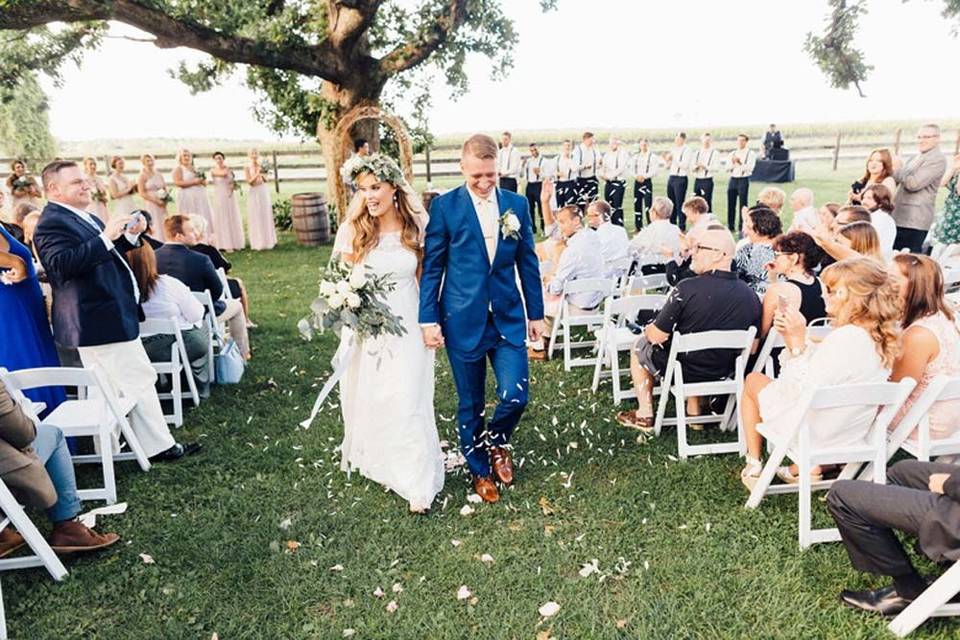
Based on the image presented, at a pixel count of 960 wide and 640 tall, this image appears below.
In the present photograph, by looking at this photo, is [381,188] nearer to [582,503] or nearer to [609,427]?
[582,503]

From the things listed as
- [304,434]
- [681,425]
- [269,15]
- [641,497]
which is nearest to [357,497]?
[304,434]

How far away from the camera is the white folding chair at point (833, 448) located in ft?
10.9

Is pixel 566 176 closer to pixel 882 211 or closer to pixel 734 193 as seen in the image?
pixel 734 193

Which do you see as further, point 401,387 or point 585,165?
point 585,165

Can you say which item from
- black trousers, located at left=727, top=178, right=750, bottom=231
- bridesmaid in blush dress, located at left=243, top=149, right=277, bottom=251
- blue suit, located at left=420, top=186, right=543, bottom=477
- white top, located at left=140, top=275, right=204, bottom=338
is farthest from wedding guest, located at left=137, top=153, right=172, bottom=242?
black trousers, located at left=727, top=178, right=750, bottom=231

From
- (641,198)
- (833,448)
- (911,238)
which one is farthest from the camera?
(641,198)

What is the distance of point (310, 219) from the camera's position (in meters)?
13.9

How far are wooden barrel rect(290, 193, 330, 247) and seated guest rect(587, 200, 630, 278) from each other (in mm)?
7933

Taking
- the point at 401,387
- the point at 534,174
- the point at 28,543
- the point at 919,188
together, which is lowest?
the point at 28,543

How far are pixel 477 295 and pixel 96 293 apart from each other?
101 inches

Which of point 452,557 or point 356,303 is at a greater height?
Result: point 356,303

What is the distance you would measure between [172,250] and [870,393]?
5.76 meters

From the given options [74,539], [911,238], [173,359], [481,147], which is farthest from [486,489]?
[911,238]

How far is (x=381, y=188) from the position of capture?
157 inches
